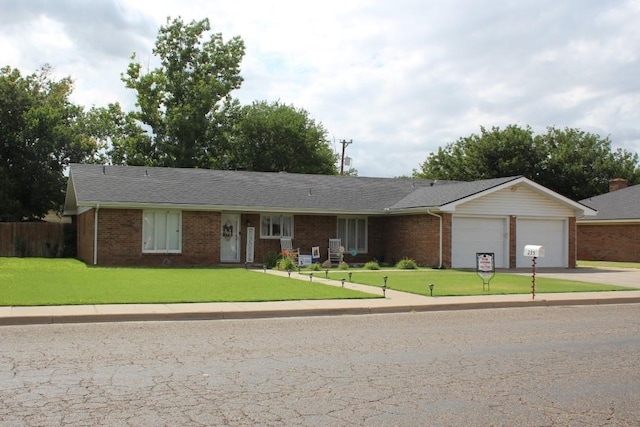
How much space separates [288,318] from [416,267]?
13835mm

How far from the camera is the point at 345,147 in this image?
63500 mm

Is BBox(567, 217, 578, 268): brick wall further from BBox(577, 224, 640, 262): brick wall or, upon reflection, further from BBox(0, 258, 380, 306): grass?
BBox(0, 258, 380, 306): grass

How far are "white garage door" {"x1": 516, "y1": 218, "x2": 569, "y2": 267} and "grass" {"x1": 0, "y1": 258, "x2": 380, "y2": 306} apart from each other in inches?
463

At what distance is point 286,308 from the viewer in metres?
12.9

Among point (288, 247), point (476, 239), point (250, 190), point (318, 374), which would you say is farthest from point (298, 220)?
point (318, 374)

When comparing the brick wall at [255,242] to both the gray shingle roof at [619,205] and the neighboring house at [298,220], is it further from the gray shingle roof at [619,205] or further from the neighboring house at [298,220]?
the gray shingle roof at [619,205]

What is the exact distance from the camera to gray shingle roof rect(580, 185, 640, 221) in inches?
1297

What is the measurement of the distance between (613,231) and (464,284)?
18756mm

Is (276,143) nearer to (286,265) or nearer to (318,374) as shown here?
(286,265)

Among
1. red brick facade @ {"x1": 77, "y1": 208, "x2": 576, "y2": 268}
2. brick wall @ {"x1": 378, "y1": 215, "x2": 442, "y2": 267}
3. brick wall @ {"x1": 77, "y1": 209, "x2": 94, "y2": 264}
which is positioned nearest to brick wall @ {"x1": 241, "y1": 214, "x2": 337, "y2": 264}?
red brick facade @ {"x1": 77, "y1": 208, "x2": 576, "y2": 268}

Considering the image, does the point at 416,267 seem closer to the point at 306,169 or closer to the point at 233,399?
the point at 233,399

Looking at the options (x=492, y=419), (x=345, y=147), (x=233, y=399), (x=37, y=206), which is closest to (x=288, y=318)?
(x=233, y=399)

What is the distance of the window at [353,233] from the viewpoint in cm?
2902

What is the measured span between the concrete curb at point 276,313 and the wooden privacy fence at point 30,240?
21397mm
